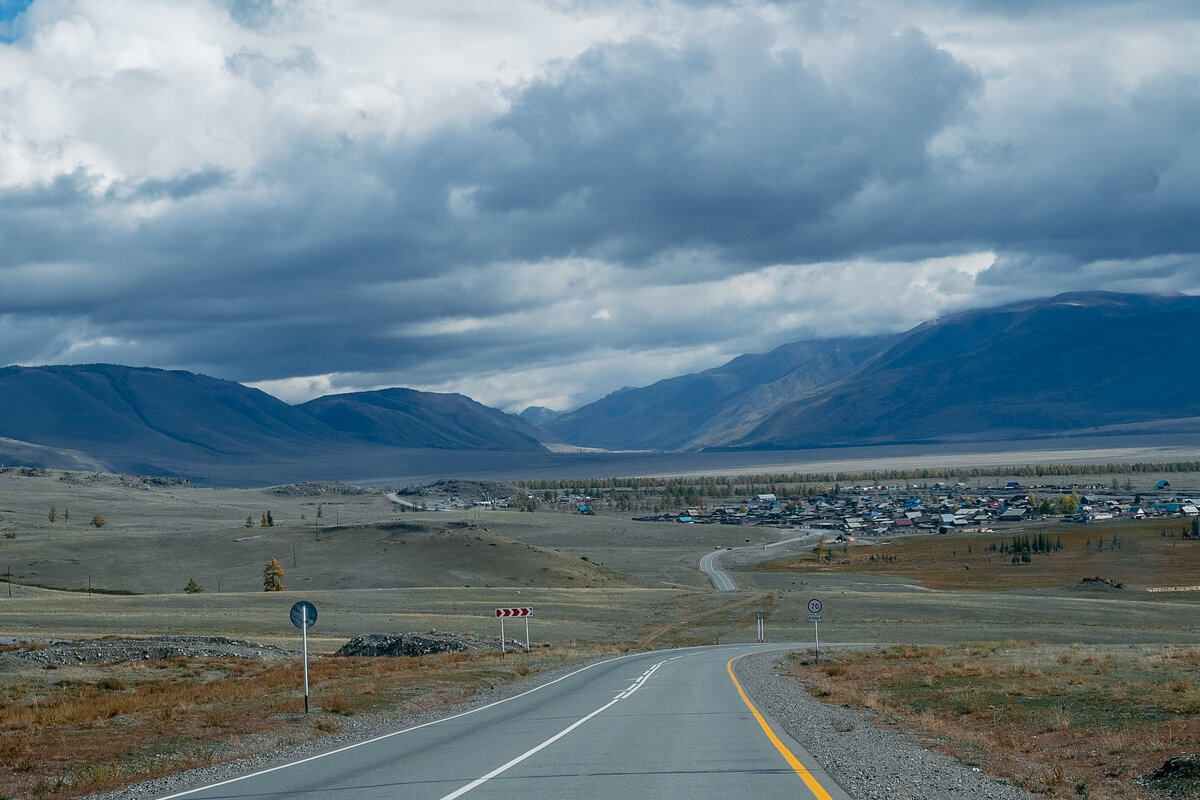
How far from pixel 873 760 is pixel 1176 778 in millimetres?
3751

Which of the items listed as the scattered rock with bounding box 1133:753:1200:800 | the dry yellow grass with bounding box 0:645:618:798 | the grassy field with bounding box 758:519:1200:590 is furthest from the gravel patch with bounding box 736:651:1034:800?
the grassy field with bounding box 758:519:1200:590

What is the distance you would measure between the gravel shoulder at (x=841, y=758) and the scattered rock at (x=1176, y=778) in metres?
1.78

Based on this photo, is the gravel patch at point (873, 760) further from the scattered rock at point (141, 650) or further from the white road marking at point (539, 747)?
the scattered rock at point (141, 650)

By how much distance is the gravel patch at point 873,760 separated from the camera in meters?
12.5

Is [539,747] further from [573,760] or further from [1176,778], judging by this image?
[1176,778]

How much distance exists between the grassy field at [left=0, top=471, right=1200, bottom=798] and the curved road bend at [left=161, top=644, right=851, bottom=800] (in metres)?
2.71

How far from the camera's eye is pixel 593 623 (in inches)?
2547

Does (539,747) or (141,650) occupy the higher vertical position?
(539,747)

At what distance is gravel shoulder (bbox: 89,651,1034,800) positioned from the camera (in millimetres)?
12670

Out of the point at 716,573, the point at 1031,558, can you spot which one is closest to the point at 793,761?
the point at 716,573

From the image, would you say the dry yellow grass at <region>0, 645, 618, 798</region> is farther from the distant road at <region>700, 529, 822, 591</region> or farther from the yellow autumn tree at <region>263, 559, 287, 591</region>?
the distant road at <region>700, 529, 822, 591</region>

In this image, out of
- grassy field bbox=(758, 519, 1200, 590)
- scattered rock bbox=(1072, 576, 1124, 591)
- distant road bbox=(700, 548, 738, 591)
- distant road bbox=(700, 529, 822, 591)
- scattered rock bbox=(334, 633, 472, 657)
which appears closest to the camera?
scattered rock bbox=(334, 633, 472, 657)

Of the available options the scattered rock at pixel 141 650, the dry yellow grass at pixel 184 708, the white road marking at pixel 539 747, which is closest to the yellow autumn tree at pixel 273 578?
the scattered rock at pixel 141 650

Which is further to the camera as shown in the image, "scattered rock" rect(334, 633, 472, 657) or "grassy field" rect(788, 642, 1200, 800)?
"scattered rock" rect(334, 633, 472, 657)
